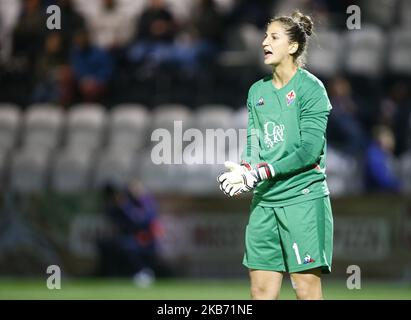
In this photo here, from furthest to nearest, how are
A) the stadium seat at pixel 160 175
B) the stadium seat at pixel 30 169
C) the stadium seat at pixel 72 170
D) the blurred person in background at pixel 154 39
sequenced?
the blurred person in background at pixel 154 39, the stadium seat at pixel 72 170, the stadium seat at pixel 30 169, the stadium seat at pixel 160 175

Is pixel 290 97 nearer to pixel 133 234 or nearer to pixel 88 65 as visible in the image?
pixel 133 234

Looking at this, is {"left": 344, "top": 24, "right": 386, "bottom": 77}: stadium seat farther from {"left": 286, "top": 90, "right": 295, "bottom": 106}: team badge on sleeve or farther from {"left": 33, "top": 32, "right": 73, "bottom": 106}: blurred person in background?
{"left": 286, "top": 90, "right": 295, "bottom": 106}: team badge on sleeve

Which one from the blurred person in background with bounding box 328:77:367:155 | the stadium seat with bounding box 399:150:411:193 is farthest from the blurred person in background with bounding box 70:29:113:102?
the stadium seat with bounding box 399:150:411:193

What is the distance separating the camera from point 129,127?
14.7m

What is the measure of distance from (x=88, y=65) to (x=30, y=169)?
1741mm

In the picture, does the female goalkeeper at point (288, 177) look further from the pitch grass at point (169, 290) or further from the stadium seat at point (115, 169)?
the stadium seat at point (115, 169)

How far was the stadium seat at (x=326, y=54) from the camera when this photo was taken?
14.5 meters

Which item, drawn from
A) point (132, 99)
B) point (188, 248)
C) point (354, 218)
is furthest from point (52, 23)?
point (354, 218)

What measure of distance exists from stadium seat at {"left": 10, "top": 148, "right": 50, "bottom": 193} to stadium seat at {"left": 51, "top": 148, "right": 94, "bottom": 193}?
14cm

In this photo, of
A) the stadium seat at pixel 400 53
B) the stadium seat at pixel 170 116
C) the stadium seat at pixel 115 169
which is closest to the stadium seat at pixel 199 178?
the stadium seat at pixel 170 116

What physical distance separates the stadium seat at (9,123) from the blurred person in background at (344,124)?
4465 millimetres
